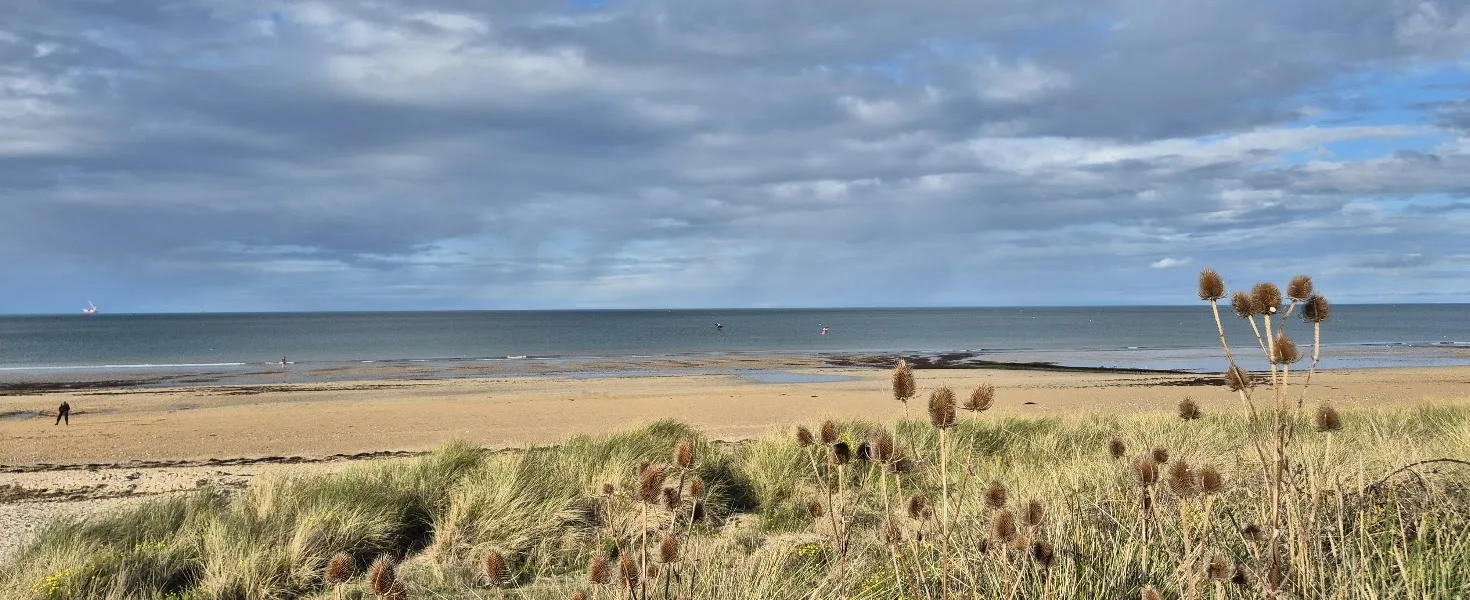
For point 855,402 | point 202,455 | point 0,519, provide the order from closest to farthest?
point 0,519 < point 202,455 < point 855,402

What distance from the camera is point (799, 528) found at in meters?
8.11

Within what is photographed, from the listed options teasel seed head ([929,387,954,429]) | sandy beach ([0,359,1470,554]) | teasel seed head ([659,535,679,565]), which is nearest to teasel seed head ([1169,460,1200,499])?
teasel seed head ([929,387,954,429])

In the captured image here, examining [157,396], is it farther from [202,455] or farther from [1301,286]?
[1301,286]

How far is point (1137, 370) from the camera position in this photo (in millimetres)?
44000

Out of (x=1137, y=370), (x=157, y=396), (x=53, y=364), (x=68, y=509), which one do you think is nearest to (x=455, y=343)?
(x=53, y=364)

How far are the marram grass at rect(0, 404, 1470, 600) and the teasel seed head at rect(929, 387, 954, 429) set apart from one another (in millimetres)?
168

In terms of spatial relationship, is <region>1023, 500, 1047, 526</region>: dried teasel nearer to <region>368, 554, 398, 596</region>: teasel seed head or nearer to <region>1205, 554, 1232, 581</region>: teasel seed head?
<region>1205, 554, 1232, 581</region>: teasel seed head

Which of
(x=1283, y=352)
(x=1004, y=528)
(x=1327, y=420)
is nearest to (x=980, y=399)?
(x=1004, y=528)

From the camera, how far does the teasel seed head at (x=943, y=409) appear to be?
9.70 ft

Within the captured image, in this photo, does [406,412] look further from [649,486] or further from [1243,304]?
[1243,304]

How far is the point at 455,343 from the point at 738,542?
246 ft

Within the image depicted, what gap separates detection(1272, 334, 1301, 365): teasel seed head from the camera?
2922mm

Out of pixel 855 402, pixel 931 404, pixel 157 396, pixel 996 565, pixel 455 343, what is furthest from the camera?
pixel 455 343

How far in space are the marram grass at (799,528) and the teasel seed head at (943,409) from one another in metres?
0.17
